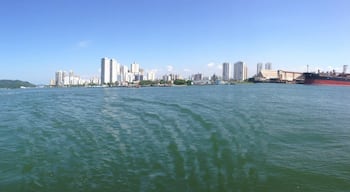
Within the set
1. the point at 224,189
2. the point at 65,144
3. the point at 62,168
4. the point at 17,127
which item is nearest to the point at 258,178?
the point at 224,189

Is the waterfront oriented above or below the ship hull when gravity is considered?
below

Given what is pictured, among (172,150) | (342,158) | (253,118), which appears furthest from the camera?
(253,118)

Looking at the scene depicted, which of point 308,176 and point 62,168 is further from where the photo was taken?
point 62,168

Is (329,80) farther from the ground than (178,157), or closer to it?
farther from the ground

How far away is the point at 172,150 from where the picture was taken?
12.1m

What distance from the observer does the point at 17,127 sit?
19172 mm

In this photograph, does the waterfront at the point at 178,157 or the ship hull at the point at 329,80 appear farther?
the ship hull at the point at 329,80

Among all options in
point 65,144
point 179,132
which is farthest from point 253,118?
point 65,144

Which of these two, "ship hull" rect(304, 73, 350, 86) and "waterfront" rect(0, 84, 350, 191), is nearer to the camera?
"waterfront" rect(0, 84, 350, 191)

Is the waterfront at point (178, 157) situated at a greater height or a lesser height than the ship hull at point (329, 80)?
lesser

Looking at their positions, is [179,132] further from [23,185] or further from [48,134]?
[23,185]

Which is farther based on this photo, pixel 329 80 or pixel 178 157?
pixel 329 80

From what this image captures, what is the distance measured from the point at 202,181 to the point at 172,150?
3.56 meters

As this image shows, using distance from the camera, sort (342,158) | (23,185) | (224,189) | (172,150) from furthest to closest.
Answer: (172,150)
(342,158)
(23,185)
(224,189)
